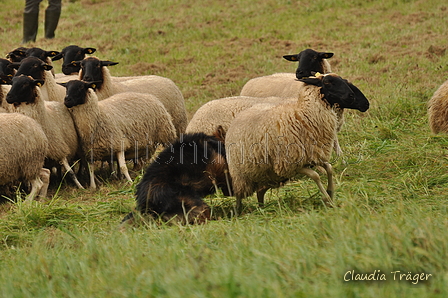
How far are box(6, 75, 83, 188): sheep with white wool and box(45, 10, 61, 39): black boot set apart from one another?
801 cm

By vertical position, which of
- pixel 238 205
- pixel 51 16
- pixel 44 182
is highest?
pixel 51 16

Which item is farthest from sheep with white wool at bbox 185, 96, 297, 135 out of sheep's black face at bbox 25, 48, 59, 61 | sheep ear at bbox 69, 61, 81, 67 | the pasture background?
sheep's black face at bbox 25, 48, 59, 61

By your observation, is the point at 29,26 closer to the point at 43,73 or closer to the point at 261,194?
the point at 43,73

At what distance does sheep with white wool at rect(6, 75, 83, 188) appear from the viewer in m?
7.10

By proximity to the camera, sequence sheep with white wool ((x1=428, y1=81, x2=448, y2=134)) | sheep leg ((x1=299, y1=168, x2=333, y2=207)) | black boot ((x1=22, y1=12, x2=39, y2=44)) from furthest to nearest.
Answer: black boot ((x1=22, y1=12, x2=39, y2=44))
sheep with white wool ((x1=428, y1=81, x2=448, y2=134))
sheep leg ((x1=299, y1=168, x2=333, y2=207))

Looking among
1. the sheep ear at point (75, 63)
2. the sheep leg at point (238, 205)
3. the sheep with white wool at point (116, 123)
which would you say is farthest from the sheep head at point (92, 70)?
the sheep leg at point (238, 205)

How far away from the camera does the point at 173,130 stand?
28.3 feet

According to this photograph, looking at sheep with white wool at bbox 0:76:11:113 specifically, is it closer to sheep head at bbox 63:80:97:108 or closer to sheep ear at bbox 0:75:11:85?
sheep ear at bbox 0:75:11:85

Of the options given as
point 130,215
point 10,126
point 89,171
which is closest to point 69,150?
point 89,171

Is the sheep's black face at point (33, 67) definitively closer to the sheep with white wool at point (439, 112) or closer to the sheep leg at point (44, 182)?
the sheep leg at point (44, 182)

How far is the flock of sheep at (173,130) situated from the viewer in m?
5.09

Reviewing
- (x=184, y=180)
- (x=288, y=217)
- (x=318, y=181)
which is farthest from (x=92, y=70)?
(x=288, y=217)

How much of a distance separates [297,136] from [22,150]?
312 centimetres

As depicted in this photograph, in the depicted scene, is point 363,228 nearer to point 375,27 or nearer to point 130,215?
point 130,215
